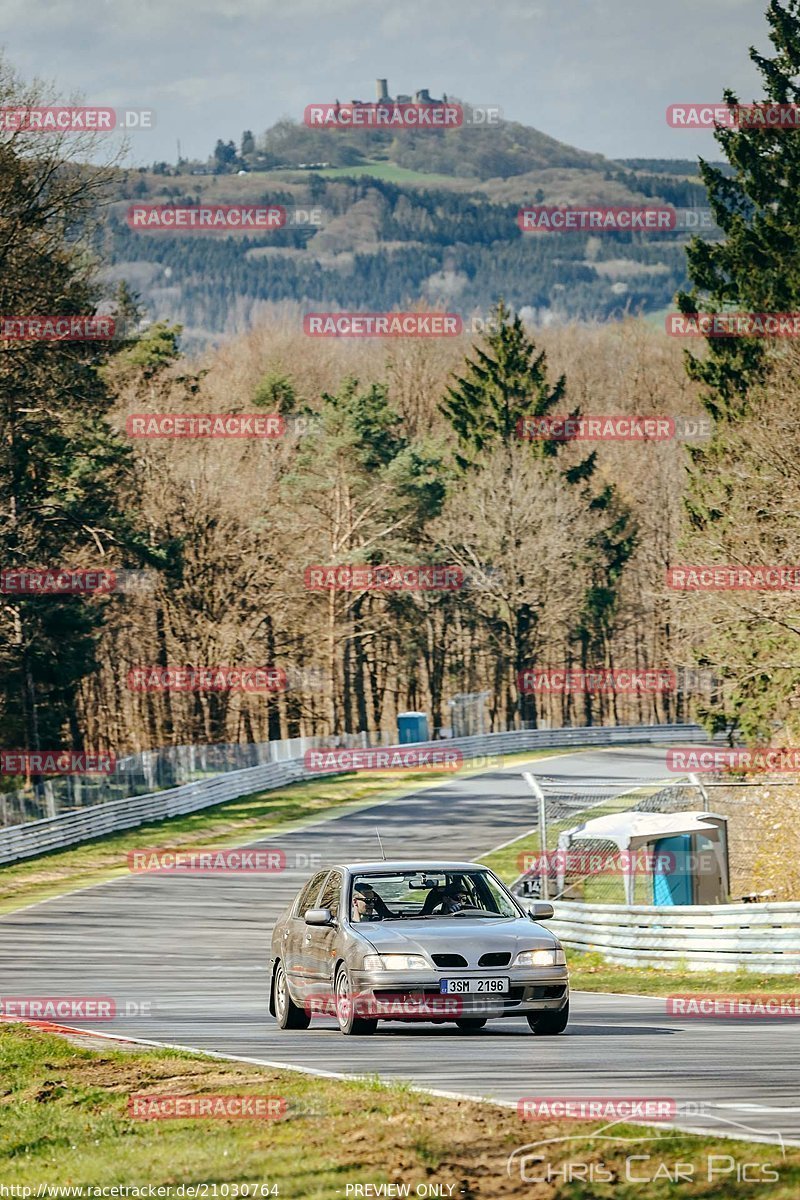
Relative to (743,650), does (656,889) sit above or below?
below

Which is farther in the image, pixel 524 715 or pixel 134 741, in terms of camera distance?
pixel 524 715

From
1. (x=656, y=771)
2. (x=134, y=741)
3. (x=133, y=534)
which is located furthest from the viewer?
(x=134, y=741)

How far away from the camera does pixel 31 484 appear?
5116cm

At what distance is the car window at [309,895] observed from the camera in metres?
14.8

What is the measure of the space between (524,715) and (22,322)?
48702mm

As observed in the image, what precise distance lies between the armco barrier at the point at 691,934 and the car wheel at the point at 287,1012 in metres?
7.24

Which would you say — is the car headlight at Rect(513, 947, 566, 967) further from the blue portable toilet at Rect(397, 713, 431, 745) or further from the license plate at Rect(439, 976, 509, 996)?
the blue portable toilet at Rect(397, 713, 431, 745)

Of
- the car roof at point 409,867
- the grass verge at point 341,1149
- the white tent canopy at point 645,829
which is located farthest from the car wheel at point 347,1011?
the white tent canopy at point 645,829

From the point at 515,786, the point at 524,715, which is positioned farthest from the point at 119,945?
the point at 524,715

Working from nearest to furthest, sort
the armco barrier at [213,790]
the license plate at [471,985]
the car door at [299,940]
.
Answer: the license plate at [471,985] → the car door at [299,940] → the armco barrier at [213,790]

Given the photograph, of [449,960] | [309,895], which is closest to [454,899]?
[449,960]

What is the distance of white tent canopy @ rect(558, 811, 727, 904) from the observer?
29.7 m

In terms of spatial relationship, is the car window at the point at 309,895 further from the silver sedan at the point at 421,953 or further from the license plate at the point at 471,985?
the license plate at the point at 471,985

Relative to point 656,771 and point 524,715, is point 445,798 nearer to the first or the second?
point 656,771
